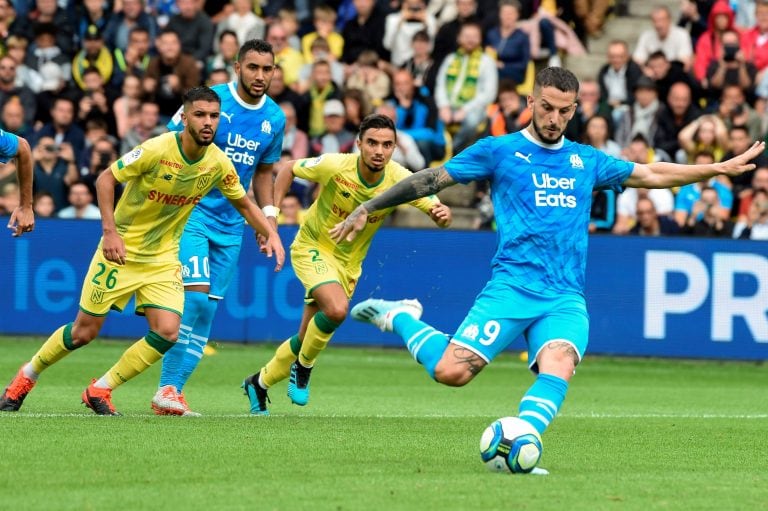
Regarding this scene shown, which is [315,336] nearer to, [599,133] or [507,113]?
[599,133]

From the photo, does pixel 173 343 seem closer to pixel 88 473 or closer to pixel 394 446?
pixel 394 446

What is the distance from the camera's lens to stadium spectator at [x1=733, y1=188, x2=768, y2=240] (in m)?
17.9

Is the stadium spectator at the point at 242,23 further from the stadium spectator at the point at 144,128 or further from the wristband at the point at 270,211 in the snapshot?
the wristband at the point at 270,211

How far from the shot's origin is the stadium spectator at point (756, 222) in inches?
706

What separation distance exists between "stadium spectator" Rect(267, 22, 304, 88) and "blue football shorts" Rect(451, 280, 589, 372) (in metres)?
13.1

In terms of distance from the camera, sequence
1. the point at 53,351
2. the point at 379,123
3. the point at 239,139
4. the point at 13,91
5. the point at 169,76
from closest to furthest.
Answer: the point at 53,351, the point at 379,123, the point at 239,139, the point at 169,76, the point at 13,91

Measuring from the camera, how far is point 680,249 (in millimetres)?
17344

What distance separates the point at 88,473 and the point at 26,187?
10.6 ft

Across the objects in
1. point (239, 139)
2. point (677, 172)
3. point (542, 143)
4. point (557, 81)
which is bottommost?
point (239, 139)

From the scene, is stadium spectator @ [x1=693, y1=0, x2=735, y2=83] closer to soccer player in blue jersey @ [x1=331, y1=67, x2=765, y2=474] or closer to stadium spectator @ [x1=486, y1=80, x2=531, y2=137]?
stadium spectator @ [x1=486, y1=80, x2=531, y2=137]

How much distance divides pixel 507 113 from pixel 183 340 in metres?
9.40

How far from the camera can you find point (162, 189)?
1020cm

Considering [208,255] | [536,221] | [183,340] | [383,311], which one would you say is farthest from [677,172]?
[183,340]

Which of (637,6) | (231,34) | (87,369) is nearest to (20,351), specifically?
(87,369)
